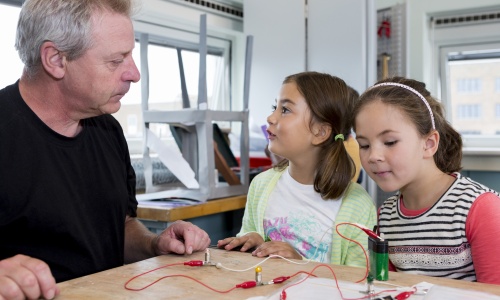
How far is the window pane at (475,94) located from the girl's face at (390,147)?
10.4 feet

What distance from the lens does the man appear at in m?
1.18

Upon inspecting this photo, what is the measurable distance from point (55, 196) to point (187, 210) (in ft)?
3.61

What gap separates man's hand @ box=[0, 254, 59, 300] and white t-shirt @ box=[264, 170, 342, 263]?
2.99ft

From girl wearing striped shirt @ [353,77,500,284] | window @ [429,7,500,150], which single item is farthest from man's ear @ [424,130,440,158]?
window @ [429,7,500,150]

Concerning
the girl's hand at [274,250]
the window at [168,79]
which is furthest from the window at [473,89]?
the girl's hand at [274,250]

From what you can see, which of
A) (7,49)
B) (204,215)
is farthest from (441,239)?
(7,49)

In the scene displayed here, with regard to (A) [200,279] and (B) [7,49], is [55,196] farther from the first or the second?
(B) [7,49]

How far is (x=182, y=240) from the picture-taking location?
4.15 ft

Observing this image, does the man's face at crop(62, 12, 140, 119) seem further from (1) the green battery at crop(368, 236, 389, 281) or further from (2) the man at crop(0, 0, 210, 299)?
(1) the green battery at crop(368, 236, 389, 281)

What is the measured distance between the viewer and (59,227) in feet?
3.91

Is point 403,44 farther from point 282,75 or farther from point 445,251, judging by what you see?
point 445,251

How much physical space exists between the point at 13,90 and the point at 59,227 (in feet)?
1.12

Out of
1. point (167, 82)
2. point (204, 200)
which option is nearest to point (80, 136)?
point (204, 200)

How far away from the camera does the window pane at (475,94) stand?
427 centimetres
